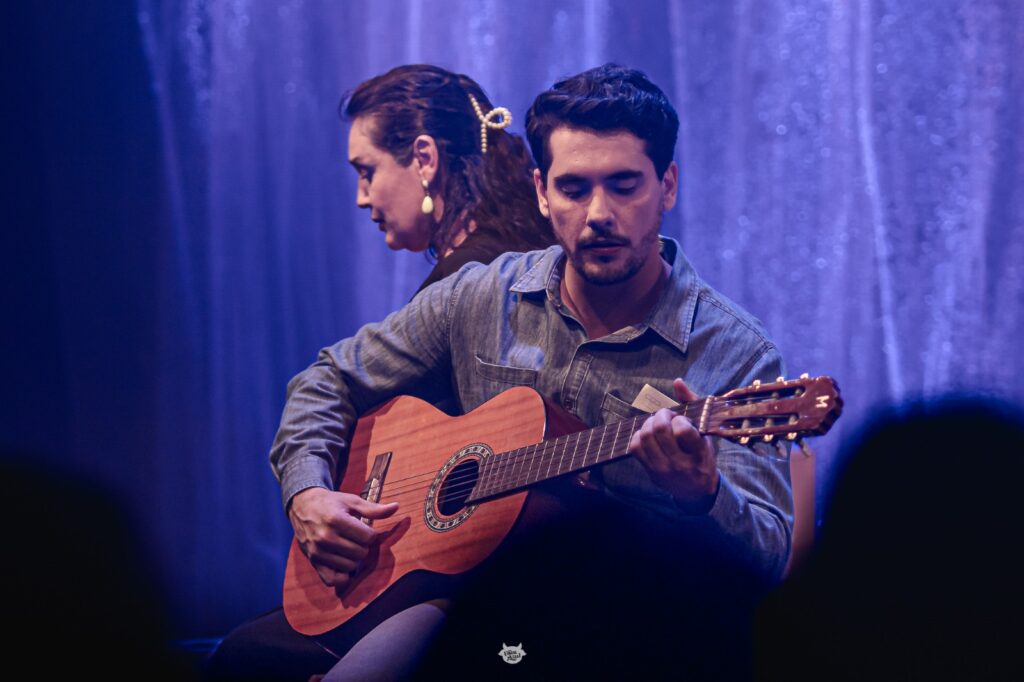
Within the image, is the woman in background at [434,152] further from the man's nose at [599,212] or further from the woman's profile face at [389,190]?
the man's nose at [599,212]

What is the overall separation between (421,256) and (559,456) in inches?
61.7

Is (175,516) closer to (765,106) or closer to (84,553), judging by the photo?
(84,553)

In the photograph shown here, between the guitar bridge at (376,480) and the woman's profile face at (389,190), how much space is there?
78 centimetres

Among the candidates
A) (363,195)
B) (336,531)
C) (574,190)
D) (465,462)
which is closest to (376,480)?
(336,531)

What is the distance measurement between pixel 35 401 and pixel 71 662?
0.85m

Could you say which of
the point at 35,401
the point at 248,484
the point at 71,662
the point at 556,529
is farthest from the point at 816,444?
the point at 35,401

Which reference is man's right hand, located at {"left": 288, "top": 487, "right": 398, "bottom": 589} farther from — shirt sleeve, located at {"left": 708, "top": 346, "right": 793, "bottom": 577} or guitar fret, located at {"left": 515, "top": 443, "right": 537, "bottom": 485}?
shirt sleeve, located at {"left": 708, "top": 346, "right": 793, "bottom": 577}

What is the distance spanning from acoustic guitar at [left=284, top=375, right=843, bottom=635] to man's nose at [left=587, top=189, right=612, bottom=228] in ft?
1.09

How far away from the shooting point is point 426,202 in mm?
2631

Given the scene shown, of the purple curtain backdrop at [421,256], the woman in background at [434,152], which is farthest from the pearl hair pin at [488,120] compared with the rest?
the purple curtain backdrop at [421,256]

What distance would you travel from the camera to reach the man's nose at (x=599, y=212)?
6.11 ft

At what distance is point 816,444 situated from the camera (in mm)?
2500

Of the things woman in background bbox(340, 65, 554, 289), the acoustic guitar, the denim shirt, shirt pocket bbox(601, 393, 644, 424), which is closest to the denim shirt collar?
the denim shirt

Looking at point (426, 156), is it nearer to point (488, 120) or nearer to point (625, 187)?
point (488, 120)
